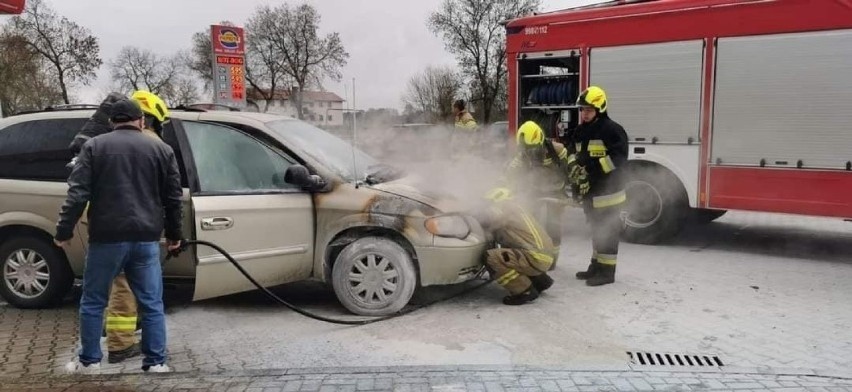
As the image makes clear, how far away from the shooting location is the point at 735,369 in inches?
150

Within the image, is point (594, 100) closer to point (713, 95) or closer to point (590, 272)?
point (590, 272)

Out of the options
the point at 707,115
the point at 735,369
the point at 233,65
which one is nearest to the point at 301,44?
the point at 233,65

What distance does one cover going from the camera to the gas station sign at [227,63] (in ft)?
37.3

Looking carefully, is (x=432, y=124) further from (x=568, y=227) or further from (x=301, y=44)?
(x=301, y=44)

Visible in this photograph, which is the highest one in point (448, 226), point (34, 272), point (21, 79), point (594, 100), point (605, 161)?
point (21, 79)

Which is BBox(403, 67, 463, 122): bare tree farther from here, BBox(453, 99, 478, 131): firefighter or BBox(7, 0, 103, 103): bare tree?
BBox(7, 0, 103, 103): bare tree

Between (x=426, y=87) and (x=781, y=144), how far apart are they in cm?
739

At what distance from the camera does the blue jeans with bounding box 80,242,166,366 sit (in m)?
3.73

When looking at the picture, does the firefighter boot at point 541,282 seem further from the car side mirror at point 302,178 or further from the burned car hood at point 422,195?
the car side mirror at point 302,178

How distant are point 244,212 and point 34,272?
1.96m

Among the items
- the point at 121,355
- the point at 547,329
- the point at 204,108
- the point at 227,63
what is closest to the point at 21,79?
the point at 227,63

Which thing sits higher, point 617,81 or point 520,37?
point 520,37

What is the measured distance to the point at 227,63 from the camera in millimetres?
11633

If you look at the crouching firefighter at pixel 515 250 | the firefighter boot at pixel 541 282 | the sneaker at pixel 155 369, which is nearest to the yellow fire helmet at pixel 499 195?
the crouching firefighter at pixel 515 250
